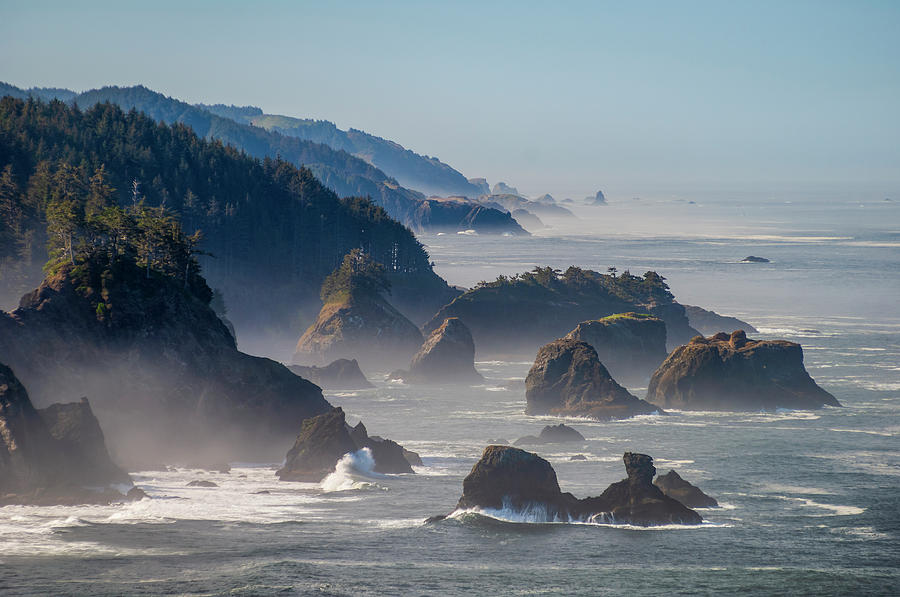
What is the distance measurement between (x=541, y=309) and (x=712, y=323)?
2873 cm

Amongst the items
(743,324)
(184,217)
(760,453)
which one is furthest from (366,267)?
(760,453)

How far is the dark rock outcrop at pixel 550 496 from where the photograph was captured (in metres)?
64.9

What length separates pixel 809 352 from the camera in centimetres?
14425

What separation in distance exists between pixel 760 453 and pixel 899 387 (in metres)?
39.5

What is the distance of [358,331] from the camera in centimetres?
14575

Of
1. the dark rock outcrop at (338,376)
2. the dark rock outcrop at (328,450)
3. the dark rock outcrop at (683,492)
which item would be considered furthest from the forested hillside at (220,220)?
the dark rock outcrop at (683,492)

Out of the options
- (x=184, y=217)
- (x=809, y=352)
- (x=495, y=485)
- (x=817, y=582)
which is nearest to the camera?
(x=817, y=582)

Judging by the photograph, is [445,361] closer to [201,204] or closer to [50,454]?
[50,454]

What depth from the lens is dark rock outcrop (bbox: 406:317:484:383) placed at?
128 m

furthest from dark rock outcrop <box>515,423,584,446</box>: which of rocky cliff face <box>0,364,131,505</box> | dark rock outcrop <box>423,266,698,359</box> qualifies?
dark rock outcrop <box>423,266,698,359</box>

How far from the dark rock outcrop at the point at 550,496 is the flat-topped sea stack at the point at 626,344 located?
58925mm

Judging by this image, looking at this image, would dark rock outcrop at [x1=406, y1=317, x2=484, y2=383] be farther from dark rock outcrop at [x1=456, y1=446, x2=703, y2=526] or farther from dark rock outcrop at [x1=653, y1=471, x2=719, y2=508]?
dark rock outcrop at [x1=456, y1=446, x2=703, y2=526]

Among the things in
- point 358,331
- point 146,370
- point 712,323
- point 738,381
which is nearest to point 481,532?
point 146,370

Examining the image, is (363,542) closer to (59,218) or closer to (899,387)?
A: (59,218)
